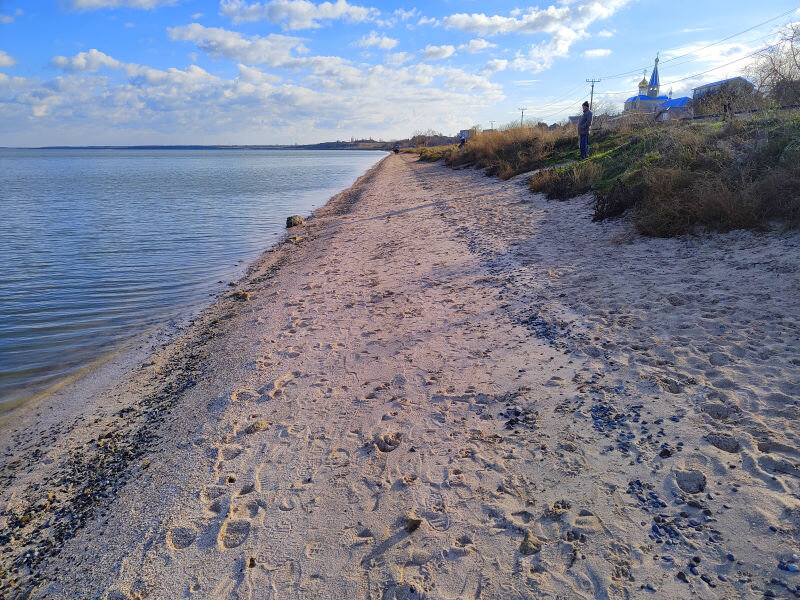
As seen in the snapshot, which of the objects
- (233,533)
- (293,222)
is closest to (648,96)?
(293,222)

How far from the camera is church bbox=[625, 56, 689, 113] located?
48719mm

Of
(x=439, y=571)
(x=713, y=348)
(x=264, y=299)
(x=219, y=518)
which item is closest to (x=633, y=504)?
(x=439, y=571)

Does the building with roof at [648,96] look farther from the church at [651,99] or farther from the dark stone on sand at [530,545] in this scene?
the dark stone on sand at [530,545]

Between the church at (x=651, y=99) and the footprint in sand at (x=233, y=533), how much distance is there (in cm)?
4636

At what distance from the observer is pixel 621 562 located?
255 cm

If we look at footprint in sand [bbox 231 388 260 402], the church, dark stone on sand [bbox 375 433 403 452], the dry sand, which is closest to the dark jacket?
the dry sand

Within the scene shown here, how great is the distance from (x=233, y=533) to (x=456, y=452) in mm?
1659

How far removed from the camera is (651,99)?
184 ft

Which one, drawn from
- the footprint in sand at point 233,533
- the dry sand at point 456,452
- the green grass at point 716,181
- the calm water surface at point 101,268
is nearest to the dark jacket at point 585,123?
the green grass at point 716,181

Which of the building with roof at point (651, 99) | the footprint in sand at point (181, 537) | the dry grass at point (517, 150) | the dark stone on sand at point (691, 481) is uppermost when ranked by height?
the building with roof at point (651, 99)

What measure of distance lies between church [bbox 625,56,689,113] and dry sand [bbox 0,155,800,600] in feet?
140

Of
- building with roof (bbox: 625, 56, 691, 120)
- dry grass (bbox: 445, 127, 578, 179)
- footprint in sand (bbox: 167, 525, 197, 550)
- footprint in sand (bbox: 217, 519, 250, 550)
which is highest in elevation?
building with roof (bbox: 625, 56, 691, 120)

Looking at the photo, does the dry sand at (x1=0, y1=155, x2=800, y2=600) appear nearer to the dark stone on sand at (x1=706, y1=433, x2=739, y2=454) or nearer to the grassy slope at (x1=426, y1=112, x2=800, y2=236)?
the dark stone on sand at (x1=706, y1=433, x2=739, y2=454)

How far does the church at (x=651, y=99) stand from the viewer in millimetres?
48719
